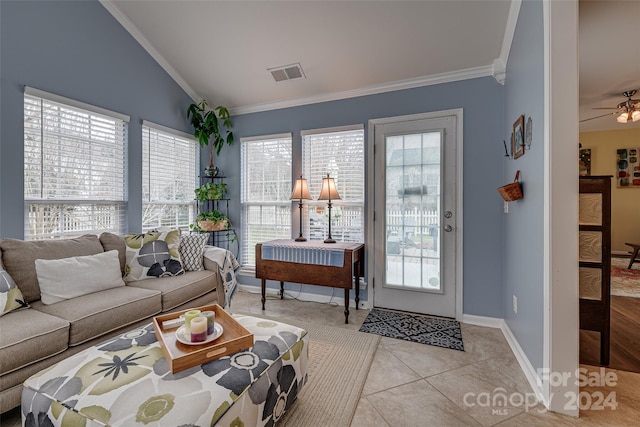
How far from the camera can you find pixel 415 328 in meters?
2.60

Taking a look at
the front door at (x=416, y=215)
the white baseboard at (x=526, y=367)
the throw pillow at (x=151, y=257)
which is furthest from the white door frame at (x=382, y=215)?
the throw pillow at (x=151, y=257)

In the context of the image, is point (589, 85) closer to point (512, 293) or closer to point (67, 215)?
point (512, 293)

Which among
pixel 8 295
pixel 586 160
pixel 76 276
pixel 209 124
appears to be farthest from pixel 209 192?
pixel 586 160

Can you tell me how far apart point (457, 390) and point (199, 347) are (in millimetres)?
1503

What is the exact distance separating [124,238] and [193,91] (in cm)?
205

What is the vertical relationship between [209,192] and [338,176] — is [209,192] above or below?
below

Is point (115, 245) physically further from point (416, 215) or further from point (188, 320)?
point (416, 215)

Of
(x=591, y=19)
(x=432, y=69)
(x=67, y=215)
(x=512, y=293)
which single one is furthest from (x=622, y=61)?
(x=67, y=215)

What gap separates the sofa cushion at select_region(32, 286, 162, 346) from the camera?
1728mm

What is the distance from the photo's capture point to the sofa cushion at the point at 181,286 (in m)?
2.27

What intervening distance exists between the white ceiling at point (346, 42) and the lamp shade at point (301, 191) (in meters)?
0.98

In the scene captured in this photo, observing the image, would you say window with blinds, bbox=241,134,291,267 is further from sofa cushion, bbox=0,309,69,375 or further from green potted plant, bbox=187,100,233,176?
sofa cushion, bbox=0,309,69,375

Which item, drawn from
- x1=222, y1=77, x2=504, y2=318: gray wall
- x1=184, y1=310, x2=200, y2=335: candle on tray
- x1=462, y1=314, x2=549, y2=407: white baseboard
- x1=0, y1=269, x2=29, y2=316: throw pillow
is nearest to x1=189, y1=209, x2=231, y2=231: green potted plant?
x1=0, y1=269, x2=29, y2=316: throw pillow

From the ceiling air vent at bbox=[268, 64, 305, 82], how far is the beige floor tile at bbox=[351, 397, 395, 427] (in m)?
2.91
